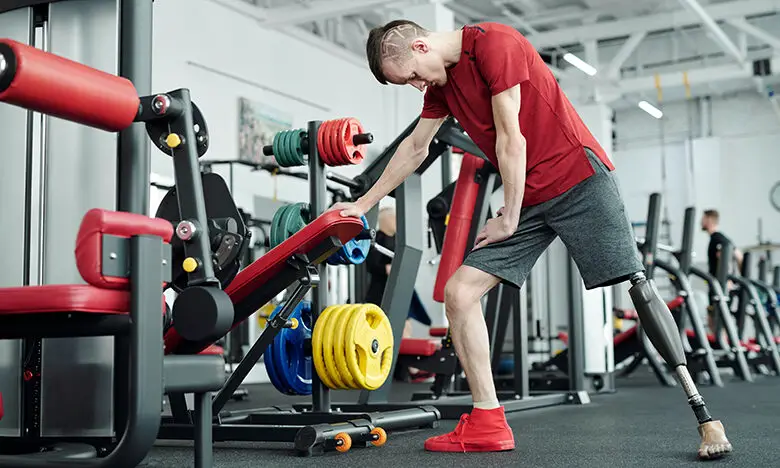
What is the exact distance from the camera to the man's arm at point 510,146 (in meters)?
2.34

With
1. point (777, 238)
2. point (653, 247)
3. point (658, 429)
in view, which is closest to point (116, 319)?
point (658, 429)

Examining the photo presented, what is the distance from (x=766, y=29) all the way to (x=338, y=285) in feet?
28.8

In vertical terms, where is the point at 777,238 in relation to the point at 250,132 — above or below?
below

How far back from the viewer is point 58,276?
2.14m

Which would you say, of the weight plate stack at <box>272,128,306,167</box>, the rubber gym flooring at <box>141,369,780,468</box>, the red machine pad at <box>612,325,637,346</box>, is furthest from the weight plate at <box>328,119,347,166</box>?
the red machine pad at <box>612,325,637,346</box>

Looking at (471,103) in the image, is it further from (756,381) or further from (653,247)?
(756,381)

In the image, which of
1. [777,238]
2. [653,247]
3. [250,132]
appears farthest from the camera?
[777,238]

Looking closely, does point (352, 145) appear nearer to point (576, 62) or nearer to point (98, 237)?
point (98, 237)

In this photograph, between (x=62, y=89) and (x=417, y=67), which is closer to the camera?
(x=62, y=89)

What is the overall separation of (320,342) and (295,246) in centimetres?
46

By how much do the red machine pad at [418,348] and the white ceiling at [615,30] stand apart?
5253mm

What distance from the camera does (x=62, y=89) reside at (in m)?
1.56

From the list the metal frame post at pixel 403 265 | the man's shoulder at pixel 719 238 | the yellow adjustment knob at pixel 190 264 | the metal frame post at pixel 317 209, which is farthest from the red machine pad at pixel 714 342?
the yellow adjustment knob at pixel 190 264

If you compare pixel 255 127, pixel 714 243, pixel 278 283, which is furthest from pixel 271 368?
pixel 255 127
